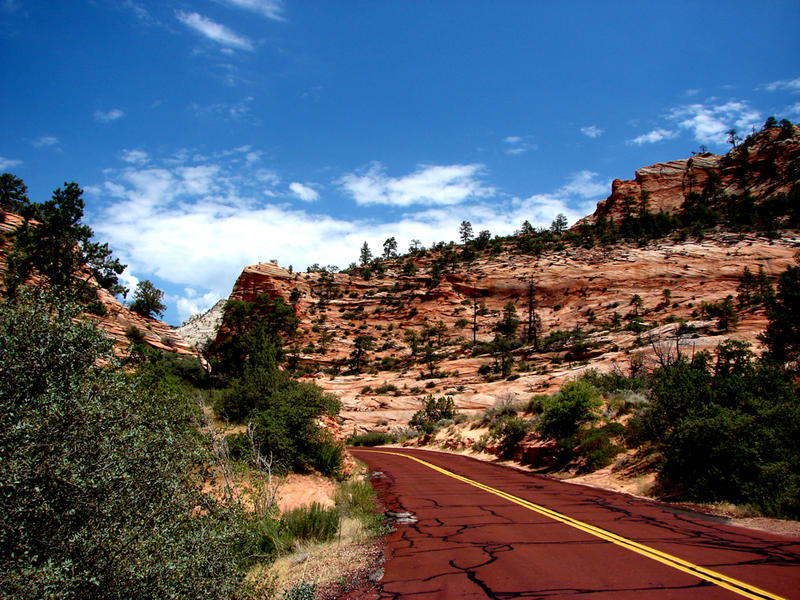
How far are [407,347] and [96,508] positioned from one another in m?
62.2

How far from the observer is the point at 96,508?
3.61m

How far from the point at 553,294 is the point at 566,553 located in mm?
67371

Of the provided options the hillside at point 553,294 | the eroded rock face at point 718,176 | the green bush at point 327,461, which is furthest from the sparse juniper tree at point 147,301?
the eroded rock face at point 718,176

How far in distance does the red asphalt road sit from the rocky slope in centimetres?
2486

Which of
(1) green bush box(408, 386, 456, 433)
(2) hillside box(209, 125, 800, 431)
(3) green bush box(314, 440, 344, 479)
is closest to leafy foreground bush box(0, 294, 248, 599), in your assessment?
(3) green bush box(314, 440, 344, 479)

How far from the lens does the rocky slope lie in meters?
27.8

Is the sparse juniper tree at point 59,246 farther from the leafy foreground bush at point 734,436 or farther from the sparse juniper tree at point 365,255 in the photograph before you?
the sparse juniper tree at point 365,255

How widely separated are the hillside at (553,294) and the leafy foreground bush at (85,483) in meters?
31.4

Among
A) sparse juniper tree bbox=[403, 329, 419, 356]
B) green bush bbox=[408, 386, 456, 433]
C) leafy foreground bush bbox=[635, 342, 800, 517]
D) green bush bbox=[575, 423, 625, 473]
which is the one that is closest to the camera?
leafy foreground bush bbox=[635, 342, 800, 517]

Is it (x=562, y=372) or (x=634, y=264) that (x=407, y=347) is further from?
(x=634, y=264)

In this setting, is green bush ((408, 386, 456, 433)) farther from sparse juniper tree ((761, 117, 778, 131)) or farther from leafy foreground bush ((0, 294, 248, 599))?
sparse juniper tree ((761, 117, 778, 131))

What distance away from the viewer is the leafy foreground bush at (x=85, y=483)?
3.26 meters

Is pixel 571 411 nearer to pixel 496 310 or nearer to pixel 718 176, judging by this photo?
pixel 496 310

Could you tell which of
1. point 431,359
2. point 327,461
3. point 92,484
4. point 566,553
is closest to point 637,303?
point 431,359
